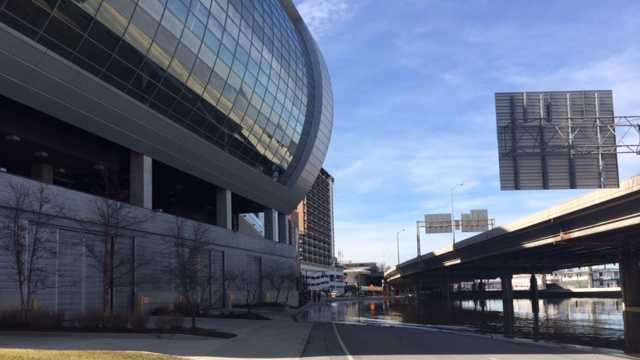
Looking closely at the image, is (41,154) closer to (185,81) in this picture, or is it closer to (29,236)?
(185,81)

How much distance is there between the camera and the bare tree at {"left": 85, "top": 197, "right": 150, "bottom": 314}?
111 feet

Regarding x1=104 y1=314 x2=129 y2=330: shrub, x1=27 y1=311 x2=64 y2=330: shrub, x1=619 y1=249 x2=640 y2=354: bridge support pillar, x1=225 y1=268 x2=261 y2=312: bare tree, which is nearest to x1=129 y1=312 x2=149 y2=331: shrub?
x1=104 y1=314 x2=129 y2=330: shrub

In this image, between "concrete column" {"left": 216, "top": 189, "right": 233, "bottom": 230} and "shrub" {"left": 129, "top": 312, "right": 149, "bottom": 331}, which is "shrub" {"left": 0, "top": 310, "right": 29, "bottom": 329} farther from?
→ "concrete column" {"left": 216, "top": 189, "right": 233, "bottom": 230}

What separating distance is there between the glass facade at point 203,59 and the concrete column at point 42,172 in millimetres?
7914

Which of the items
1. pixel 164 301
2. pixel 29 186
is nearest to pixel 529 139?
pixel 29 186

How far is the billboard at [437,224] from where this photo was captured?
97688 mm

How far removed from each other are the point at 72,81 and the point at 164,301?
1741 centimetres

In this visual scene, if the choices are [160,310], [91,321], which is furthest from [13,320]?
[160,310]

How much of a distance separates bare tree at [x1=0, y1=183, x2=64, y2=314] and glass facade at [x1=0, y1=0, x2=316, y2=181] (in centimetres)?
813

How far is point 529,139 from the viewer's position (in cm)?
3316

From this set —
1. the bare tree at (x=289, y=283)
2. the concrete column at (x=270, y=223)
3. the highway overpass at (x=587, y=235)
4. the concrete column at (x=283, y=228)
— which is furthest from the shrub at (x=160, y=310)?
the concrete column at (x=283, y=228)

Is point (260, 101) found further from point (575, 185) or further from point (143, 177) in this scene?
point (575, 185)

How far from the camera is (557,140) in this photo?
32.9 meters

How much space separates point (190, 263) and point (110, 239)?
4.73 m
